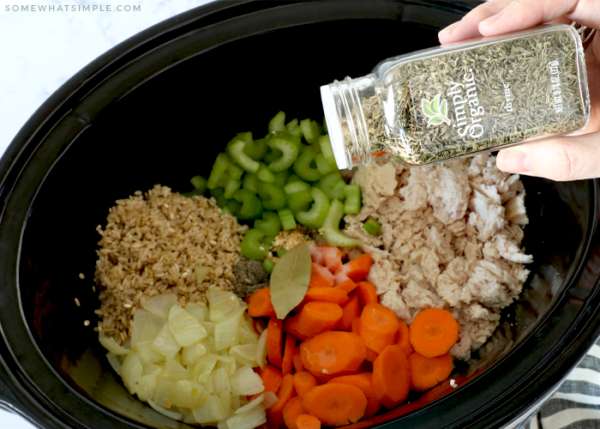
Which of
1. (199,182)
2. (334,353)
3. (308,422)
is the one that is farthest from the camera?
(199,182)

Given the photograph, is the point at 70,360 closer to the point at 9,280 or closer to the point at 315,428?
the point at 9,280

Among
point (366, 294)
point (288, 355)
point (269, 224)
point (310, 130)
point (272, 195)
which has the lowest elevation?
point (288, 355)

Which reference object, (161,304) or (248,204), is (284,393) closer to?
(161,304)

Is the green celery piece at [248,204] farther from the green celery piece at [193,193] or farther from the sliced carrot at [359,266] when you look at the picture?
the sliced carrot at [359,266]

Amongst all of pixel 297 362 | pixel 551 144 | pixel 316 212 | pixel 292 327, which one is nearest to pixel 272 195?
pixel 316 212

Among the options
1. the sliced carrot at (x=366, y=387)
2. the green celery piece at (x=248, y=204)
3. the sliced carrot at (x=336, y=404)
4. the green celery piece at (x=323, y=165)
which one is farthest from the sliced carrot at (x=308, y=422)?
the green celery piece at (x=323, y=165)

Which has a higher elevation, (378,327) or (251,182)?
(251,182)
